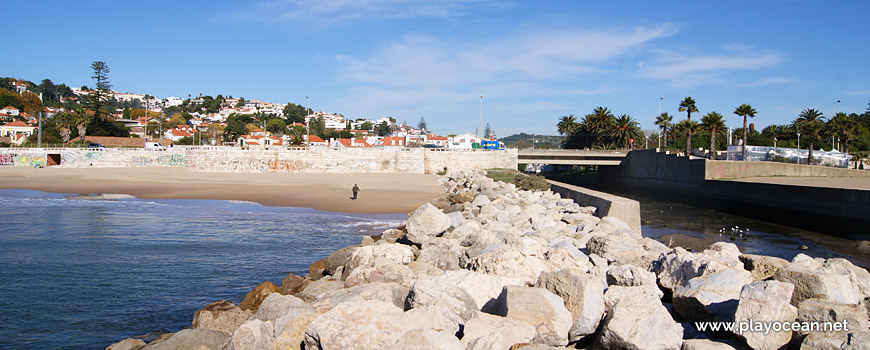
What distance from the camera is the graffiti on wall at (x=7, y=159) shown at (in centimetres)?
5097

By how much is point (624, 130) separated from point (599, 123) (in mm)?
3678

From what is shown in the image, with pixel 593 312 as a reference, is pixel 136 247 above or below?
below

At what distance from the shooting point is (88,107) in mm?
75688

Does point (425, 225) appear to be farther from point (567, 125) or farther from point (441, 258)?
point (567, 125)

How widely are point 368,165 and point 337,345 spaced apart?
43.2 metres

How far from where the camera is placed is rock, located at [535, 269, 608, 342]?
5133 mm

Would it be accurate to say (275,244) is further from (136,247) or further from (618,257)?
(618,257)

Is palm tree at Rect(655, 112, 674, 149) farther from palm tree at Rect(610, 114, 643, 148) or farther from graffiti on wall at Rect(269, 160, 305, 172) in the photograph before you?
graffiti on wall at Rect(269, 160, 305, 172)

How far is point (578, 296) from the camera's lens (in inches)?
211

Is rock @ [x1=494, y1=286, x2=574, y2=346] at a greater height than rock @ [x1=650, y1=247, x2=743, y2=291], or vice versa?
rock @ [x1=650, y1=247, x2=743, y2=291]

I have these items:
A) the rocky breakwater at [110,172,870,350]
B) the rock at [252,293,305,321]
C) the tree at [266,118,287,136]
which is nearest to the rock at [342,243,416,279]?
the rocky breakwater at [110,172,870,350]

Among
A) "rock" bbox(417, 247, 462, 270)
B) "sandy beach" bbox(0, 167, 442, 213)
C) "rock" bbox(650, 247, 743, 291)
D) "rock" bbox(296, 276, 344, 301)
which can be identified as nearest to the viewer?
"rock" bbox(650, 247, 743, 291)

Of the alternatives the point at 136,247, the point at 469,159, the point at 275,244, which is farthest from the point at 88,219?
the point at 469,159

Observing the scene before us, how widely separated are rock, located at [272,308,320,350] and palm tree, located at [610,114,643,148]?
74.6 m
